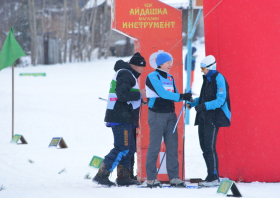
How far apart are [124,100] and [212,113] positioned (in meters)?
0.90

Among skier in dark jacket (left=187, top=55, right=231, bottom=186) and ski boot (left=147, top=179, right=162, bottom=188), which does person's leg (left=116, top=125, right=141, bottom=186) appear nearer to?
ski boot (left=147, top=179, right=162, bottom=188)

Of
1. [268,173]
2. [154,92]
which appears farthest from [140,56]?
[268,173]

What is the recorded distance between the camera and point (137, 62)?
3.82 meters

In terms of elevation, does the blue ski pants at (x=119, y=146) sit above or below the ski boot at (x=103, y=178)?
above

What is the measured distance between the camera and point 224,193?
3156 mm

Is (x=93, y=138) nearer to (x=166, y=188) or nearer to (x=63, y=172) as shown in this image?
(x=63, y=172)

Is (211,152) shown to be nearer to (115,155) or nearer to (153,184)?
(153,184)

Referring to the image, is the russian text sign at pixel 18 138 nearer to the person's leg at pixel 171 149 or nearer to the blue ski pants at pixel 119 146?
the blue ski pants at pixel 119 146

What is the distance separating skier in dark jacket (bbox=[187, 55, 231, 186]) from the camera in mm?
3594

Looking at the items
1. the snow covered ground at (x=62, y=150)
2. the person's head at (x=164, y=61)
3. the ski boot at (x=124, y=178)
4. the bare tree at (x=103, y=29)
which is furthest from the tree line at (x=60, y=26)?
the person's head at (x=164, y=61)

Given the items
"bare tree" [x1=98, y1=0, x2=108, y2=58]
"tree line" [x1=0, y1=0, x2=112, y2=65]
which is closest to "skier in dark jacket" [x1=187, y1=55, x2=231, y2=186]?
"tree line" [x1=0, y1=0, x2=112, y2=65]

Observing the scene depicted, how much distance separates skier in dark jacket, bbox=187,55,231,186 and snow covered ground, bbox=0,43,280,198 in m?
0.28

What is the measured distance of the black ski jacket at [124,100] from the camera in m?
3.63

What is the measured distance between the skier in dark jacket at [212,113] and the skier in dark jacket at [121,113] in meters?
0.66
